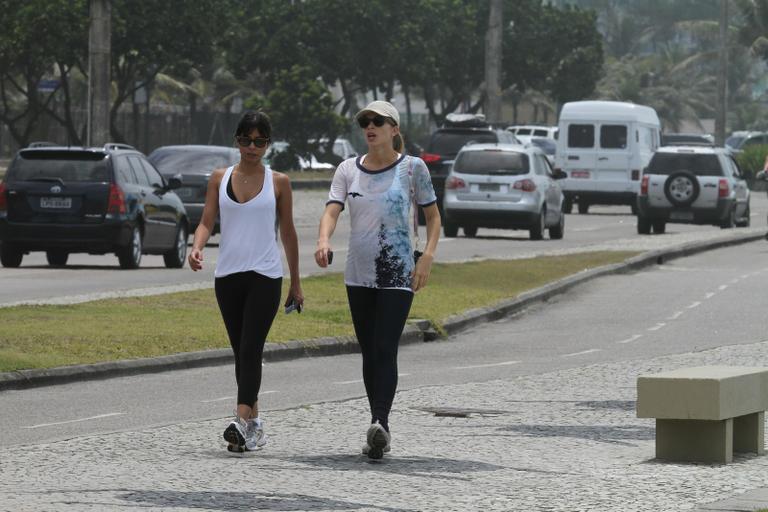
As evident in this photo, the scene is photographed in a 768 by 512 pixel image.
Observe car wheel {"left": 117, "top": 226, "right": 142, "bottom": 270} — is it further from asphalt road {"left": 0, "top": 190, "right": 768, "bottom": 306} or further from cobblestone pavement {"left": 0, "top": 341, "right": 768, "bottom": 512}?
cobblestone pavement {"left": 0, "top": 341, "right": 768, "bottom": 512}

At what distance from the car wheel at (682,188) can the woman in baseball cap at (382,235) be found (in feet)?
96.9

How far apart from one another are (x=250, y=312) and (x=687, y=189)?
3000 cm

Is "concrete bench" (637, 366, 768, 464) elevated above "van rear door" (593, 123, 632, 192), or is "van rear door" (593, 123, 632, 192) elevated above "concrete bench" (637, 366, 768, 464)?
"van rear door" (593, 123, 632, 192)

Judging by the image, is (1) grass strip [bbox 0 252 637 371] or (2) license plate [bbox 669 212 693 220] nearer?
(1) grass strip [bbox 0 252 637 371]

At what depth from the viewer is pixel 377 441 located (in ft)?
34.4

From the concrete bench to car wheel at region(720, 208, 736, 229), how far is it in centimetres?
3086

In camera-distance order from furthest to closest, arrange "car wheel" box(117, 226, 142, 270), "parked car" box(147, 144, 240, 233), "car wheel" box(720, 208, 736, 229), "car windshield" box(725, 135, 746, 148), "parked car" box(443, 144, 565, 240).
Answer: "car windshield" box(725, 135, 746, 148)
"car wheel" box(720, 208, 736, 229)
"parked car" box(443, 144, 565, 240)
"parked car" box(147, 144, 240, 233)
"car wheel" box(117, 226, 142, 270)

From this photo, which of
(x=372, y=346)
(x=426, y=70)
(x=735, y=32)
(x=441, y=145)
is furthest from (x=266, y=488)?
(x=735, y=32)

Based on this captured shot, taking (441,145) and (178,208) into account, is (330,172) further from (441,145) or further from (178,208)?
(178,208)

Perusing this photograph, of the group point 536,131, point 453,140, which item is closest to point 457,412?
point 453,140

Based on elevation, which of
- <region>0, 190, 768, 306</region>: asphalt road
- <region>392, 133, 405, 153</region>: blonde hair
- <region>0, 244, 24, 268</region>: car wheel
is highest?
<region>392, 133, 405, 153</region>: blonde hair

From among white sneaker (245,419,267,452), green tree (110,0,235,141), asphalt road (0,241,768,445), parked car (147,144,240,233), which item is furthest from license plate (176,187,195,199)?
white sneaker (245,419,267,452)

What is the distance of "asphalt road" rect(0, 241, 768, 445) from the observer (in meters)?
13.0

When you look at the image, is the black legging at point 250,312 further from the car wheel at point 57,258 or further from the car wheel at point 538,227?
the car wheel at point 538,227
